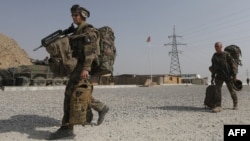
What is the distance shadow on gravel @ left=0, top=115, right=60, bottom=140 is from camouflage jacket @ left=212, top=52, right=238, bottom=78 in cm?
436

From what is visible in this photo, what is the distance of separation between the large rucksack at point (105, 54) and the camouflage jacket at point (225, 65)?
381 centimetres

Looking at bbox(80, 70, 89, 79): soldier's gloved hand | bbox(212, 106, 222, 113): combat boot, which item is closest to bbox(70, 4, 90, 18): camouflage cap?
bbox(80, 70, 89, 79): soldier's gloved hand

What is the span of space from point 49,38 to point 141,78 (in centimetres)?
4566

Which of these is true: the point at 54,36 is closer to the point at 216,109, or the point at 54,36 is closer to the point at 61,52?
the point at 61,52

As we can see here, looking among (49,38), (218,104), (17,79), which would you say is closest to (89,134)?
(49,38)

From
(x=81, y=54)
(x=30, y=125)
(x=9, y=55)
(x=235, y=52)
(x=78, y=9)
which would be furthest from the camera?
(x=9, y=55)

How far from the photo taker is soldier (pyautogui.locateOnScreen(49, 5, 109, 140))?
15.5ft

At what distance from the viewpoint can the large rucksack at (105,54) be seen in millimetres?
5230

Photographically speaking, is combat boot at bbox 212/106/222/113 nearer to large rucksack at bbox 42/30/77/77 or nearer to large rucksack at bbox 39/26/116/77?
large rucksack at bbox 39/26/116/77

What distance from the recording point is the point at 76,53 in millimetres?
4918

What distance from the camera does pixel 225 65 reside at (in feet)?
27.1

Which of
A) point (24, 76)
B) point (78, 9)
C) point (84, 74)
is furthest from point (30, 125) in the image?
point (24, 76)

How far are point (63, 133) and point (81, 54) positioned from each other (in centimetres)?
117

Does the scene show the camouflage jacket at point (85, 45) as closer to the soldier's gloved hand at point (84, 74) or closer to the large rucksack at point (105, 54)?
the soldier's gloved hand at point (84, 74)
